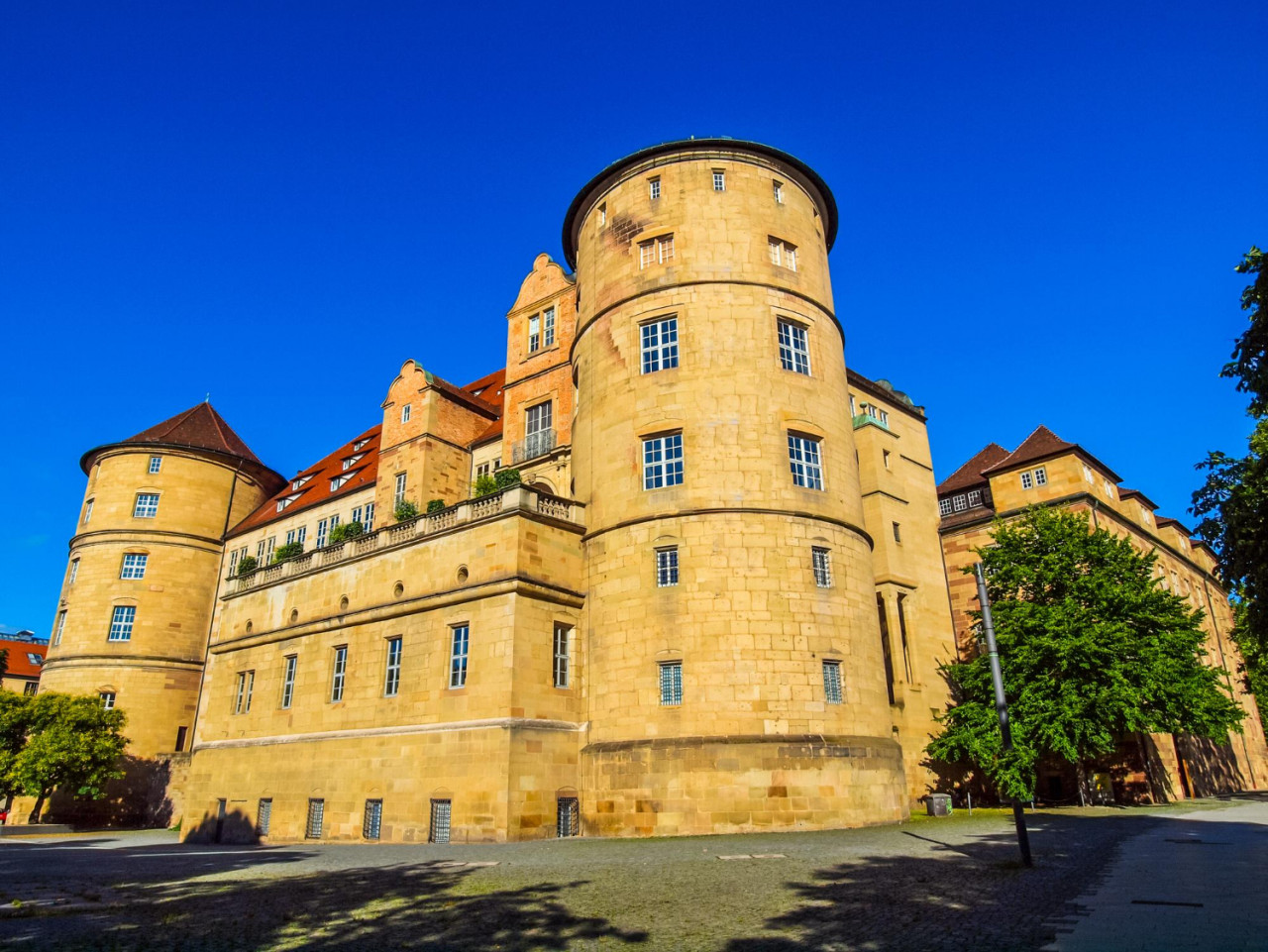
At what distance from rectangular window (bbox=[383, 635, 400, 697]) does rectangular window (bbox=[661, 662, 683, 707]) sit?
910cm

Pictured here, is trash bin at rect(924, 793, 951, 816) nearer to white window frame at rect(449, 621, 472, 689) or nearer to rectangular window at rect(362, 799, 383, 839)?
white window frame at rect(449, 621, 472, 689)

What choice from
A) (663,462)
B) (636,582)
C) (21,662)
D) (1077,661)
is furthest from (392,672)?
(21,662)

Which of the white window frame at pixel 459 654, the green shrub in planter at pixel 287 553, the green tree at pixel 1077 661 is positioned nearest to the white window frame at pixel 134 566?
the green shrub in planter at pixel 287 553

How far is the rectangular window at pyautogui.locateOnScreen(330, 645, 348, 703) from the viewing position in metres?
30.6

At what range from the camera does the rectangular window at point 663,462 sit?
2731 cm

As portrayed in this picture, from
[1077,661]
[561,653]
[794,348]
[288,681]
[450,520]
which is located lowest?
[1077,661]

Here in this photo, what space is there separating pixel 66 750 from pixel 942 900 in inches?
1734

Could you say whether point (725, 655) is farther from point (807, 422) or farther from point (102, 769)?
point (102, 769)

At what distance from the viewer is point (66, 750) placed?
1622 inches

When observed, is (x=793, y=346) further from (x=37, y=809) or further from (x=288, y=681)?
(x=37, y=809)

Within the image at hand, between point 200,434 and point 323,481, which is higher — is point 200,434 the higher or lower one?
the higher one

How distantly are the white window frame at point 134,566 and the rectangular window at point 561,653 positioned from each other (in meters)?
35.0

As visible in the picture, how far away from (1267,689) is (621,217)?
1912 inches

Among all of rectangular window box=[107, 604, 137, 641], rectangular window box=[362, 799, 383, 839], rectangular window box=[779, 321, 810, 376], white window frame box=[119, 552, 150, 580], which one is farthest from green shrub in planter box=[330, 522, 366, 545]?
white window frame box=[119, 552, 150, 580]
